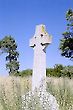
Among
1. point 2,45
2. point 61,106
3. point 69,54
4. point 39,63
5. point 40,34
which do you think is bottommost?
point 61,106

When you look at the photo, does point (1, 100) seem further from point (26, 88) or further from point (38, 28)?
point (38, 28)

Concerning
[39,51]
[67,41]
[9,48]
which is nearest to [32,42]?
[39,51]

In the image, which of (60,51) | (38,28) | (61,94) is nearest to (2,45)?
(60,51)

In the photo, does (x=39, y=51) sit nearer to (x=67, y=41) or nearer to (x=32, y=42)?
(x=32, y=42)

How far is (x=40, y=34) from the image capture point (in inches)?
310

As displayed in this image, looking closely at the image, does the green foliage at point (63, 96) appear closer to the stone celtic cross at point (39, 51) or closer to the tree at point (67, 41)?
the stone celtic cross at point (39, 51)

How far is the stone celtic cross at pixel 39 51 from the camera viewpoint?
23.6ft

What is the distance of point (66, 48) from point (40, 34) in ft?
69.0

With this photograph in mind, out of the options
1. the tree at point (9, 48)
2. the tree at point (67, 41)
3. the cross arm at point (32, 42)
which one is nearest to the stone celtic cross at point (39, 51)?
the cross arm at point (32, 42)

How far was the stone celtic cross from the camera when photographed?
7.19 metres

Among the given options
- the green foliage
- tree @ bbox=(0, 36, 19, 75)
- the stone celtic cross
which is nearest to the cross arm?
the stone celtic cross

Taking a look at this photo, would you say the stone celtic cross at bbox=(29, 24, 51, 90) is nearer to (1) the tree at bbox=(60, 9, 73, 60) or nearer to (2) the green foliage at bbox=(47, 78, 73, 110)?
(2) the green foliage at bbox=(47, 78, 73, 110)

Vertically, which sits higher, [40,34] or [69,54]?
[69,54]

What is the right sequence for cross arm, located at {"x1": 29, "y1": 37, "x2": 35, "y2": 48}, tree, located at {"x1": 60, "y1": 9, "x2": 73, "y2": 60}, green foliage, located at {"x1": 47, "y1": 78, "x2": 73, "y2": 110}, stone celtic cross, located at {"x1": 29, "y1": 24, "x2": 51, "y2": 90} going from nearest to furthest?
green foliage, located at {"x1": 47, "y1": 78, "x2": 73, "y2": 110} < stone celtic cross, located at {"x1": 29, "y1": 24, "x2": 51, "y2": 90} < cross arm, located at {"x1": 29, "y1": 37, "x2": 35, "y2": 48} < tree, located at {"x1": 60, "y1": 9, "x2": 73, "y2": 60}
